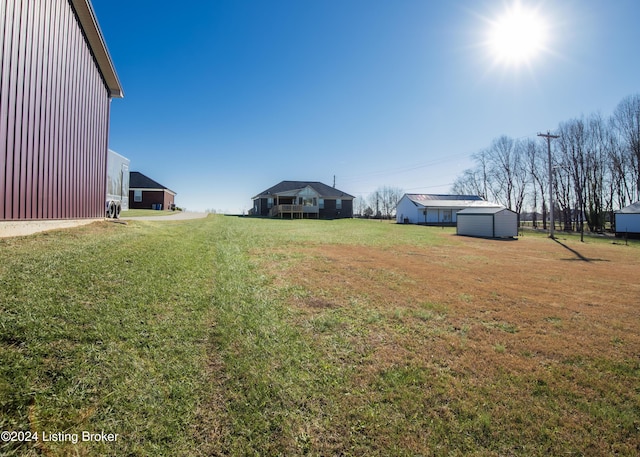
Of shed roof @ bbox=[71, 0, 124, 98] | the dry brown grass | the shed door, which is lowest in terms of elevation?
the dry brown grass

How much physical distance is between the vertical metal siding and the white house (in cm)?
4103

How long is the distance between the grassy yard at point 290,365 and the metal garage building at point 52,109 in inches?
65.8

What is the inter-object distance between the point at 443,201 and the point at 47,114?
148 ft

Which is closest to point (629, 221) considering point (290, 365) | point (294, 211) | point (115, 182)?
point (294, 211)

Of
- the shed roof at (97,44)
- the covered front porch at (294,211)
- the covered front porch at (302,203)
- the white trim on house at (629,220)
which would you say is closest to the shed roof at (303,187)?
the covered front porch at (302,203)

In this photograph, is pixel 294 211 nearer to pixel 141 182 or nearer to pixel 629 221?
pixel 141 182

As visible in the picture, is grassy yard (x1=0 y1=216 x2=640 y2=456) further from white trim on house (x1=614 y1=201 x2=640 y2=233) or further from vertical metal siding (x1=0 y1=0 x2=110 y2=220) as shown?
white trim on house (x1=614 y1=201 x2=640 y2=233)

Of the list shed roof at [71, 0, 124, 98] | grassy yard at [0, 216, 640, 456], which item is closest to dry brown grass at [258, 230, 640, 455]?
grassy yard at [0, 216, 640, 456]

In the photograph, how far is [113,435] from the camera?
230cm

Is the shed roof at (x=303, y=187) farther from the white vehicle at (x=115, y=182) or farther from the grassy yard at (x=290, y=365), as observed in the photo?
the grassy yard at (x=290, y=365)

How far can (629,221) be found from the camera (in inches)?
1045

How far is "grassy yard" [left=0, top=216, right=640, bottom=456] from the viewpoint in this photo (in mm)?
2443

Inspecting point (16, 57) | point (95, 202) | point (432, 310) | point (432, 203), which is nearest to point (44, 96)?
point (16, 57)

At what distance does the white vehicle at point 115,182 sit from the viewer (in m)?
12.4
